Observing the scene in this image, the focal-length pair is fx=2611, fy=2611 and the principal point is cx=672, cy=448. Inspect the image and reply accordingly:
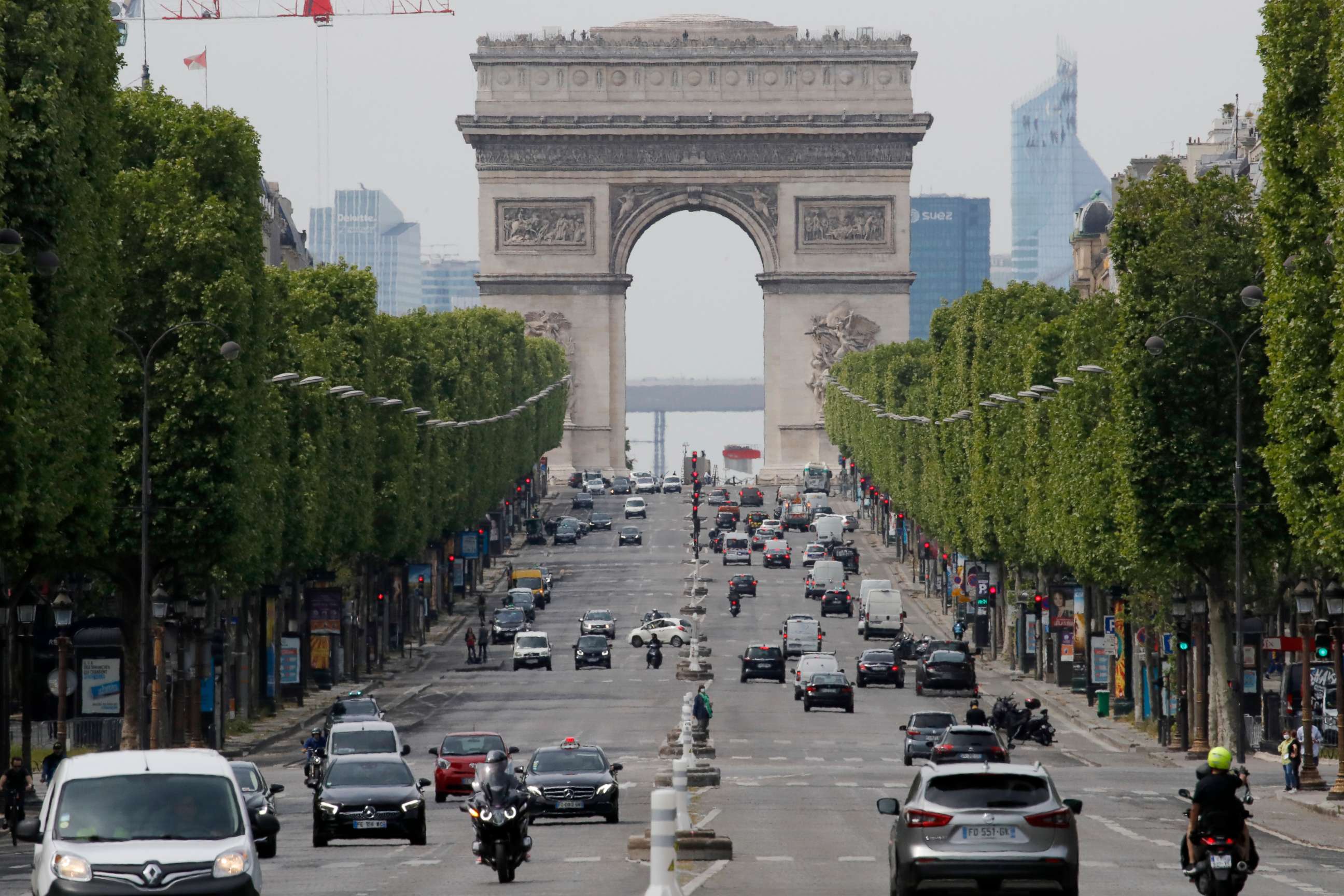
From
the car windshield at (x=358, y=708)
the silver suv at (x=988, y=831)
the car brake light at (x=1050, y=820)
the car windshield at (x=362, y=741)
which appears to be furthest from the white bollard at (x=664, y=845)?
the car windshield at (x=358, y=708)

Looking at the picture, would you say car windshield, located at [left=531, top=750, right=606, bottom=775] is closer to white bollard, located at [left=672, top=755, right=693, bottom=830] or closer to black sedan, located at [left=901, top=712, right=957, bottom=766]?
white bollard, located at [left=672, top=755, right=693, bottom=830]

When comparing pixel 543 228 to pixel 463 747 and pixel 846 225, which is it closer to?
pixel 846 225

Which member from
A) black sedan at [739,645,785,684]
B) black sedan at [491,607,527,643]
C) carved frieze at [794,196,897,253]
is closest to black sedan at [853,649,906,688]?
black sedan at [739,645,785,684]

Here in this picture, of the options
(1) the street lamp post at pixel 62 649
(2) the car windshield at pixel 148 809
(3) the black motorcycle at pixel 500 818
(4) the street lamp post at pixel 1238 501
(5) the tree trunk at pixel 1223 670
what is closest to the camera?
(2) the car windshield at pixel 148 809

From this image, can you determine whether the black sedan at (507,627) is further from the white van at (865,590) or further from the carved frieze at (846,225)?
the carved frieze at (846,225)

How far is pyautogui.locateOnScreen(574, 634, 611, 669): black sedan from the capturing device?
95.1 m

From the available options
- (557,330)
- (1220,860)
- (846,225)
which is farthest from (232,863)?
(846,225)

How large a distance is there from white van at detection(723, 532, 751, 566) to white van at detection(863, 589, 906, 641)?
102 ft

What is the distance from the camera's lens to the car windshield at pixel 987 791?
27.3m

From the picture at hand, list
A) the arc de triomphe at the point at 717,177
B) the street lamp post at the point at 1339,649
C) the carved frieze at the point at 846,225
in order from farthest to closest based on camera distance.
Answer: the carved frieze at the point at 846,225 → the arc de triomphe at the point at 717,177 → the street lamp post at the point at 1339,649

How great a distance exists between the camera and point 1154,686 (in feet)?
237

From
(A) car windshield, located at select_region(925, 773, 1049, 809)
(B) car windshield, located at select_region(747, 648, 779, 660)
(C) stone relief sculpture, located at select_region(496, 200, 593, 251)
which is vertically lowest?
(B) car windshield, located at select_region(747, 648, 779, 660)

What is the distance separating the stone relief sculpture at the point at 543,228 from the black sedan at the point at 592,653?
310ft

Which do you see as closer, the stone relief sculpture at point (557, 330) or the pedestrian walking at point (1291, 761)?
the pedestrian walking at point (1291, 761)
